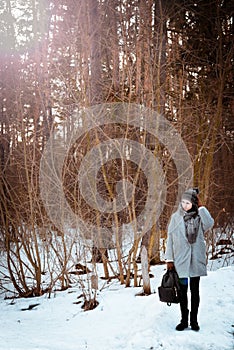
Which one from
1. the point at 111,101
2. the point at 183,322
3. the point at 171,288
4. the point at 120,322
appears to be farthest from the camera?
the point at 111,101

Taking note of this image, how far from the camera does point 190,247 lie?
4.61 m

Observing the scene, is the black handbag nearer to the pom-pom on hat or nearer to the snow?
the snow

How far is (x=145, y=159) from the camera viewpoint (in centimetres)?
820

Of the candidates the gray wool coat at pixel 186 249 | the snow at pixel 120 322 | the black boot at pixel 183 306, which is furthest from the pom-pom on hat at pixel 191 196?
the snow at pixel 120 322

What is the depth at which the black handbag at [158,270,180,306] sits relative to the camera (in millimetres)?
4598

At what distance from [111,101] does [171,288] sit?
4.79m

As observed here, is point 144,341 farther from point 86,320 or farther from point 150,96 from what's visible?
point 150,96

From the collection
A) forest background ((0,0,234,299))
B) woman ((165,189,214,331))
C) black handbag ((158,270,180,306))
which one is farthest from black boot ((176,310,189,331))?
forest background ((0,0,234,299))

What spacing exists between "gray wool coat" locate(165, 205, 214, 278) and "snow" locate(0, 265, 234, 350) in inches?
32.5

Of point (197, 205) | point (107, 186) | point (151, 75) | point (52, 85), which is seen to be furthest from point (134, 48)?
point (197, 205)

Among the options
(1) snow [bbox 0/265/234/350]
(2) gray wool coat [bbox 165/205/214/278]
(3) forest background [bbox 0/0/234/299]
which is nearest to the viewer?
(2) gray wool coat [bbox 165/205/214/278]

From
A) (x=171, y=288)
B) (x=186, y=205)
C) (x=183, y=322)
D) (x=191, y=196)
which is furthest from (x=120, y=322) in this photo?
(x=191, y=196)

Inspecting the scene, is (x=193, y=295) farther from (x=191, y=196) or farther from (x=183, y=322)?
(x=191, y=196)

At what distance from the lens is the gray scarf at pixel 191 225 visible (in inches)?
182
